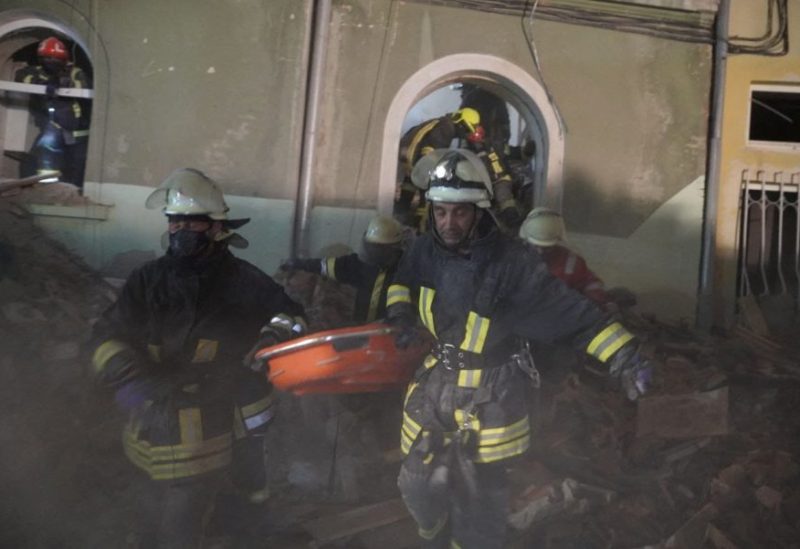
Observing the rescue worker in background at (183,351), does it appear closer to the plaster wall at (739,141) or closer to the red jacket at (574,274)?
the red jacket at (574,274)

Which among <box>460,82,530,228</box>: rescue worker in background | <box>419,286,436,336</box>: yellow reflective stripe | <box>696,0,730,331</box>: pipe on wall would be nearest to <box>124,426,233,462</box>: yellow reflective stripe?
<box>419,286,436,336</box>: yellow reflective stripe

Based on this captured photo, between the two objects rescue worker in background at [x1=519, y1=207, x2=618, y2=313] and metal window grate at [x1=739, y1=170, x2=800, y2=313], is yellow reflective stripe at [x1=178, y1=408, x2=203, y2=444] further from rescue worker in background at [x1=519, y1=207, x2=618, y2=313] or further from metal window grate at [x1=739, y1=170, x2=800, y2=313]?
metal window grate at [x1=739, y1=170, x2=800, y2=313]

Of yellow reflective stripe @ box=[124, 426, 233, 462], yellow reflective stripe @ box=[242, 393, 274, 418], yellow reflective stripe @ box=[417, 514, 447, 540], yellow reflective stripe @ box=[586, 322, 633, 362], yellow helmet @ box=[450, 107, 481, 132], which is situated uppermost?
yellow helmet @ box=[450, 107, 481, 132]

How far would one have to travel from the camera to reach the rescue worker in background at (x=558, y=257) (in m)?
4.48

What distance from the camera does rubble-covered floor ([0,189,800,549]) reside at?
3.85 metres

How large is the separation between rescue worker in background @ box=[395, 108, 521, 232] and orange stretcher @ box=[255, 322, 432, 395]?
10.4ft

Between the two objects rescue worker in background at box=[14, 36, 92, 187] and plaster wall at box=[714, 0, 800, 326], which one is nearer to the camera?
rescue worker in background at box=[14, 36, 92, 187]

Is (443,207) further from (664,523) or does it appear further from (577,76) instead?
Result: (577,76)

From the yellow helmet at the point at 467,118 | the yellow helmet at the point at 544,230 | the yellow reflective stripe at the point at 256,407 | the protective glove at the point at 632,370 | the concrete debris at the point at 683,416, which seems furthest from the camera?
the yellow helmet at the point at 467,118

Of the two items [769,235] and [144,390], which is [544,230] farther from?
[769,235]

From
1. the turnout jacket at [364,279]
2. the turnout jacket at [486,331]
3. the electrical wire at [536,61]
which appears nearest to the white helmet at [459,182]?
the turnout jacket at [486,331]

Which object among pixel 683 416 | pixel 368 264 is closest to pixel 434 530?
pixel 368 264

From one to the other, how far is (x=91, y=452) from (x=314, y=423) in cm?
154

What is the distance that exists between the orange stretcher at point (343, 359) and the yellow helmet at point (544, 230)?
1827 mm
